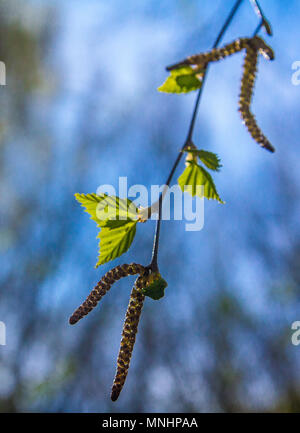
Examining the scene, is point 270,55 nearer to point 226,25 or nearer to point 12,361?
point 226,25

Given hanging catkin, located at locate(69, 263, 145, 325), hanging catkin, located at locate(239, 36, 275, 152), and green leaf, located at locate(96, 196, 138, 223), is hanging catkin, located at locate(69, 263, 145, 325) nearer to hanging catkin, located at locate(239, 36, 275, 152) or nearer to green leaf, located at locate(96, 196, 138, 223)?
green leaf, located at locate(96, 196, 138, 223)

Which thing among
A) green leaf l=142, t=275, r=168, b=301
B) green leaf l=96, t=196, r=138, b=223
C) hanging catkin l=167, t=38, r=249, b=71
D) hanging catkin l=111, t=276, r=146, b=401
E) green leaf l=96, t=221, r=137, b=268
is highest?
hanging catkin l=167, t=38, r=249, b=71

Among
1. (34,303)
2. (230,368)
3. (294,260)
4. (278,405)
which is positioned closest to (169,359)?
(230,368)

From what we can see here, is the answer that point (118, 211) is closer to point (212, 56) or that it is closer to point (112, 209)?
point (112, 209)

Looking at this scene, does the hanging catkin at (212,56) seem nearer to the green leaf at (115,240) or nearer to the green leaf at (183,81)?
the green leaf at (183,81)

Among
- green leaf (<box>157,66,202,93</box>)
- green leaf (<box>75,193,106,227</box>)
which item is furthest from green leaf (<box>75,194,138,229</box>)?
green leaf (<box>157,66,202,93</box>)

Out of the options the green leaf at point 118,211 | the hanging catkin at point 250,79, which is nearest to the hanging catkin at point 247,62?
the hanging catkin at point 250,79
